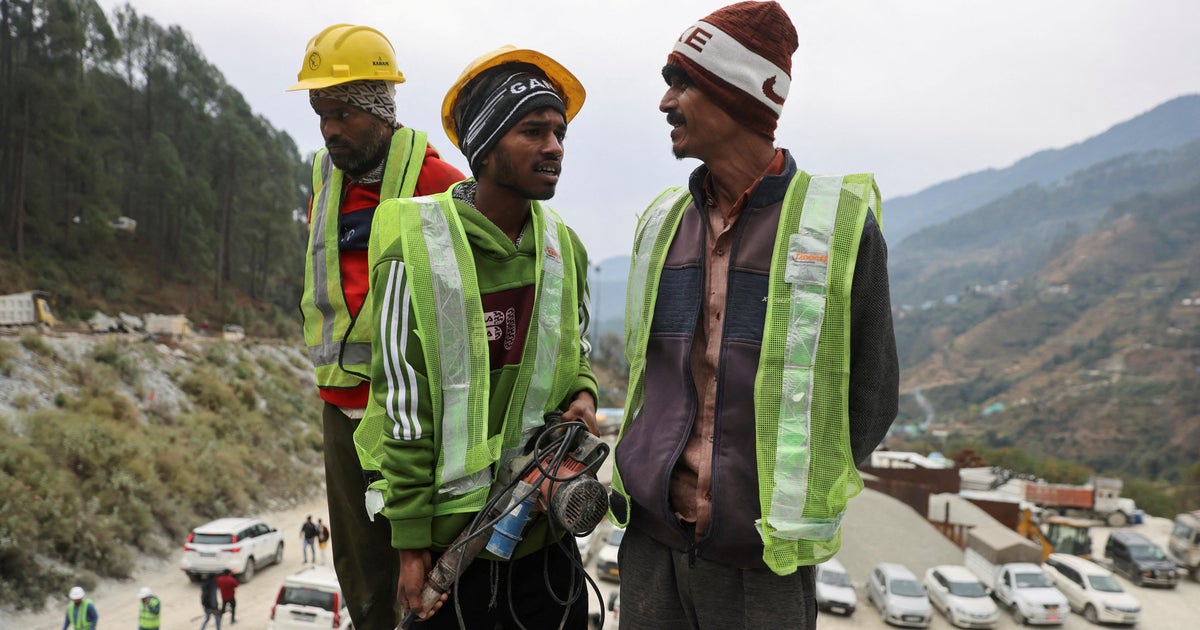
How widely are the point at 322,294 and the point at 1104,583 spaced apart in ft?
83.9

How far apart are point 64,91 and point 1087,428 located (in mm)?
90655

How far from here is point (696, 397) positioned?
2338 millimetres

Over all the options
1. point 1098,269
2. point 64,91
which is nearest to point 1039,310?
point 1098,269

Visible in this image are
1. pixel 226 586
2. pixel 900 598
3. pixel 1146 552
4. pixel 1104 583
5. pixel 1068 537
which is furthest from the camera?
pixel 1068 537

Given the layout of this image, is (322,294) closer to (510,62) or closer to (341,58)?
(341,58)

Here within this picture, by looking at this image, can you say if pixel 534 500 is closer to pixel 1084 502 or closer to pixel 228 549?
pixel 228 549

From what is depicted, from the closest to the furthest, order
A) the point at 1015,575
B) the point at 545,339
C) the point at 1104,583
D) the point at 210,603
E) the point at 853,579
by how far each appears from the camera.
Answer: the point at 545,339, the point at 210,603, the point at 1015,575, the point at 1104,583, the point at 853,579

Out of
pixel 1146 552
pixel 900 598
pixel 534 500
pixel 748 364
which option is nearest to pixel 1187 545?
pixel 1146 552

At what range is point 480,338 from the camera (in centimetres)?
235

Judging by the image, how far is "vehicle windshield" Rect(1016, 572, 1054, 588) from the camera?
21156 millimetres

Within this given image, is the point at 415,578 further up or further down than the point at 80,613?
further up

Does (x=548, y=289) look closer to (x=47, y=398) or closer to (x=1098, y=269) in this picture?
(x=47, y=398)

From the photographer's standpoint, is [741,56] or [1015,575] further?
[1015,575]

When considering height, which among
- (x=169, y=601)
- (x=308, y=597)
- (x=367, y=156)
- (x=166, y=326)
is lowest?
(x=169, y=601)
